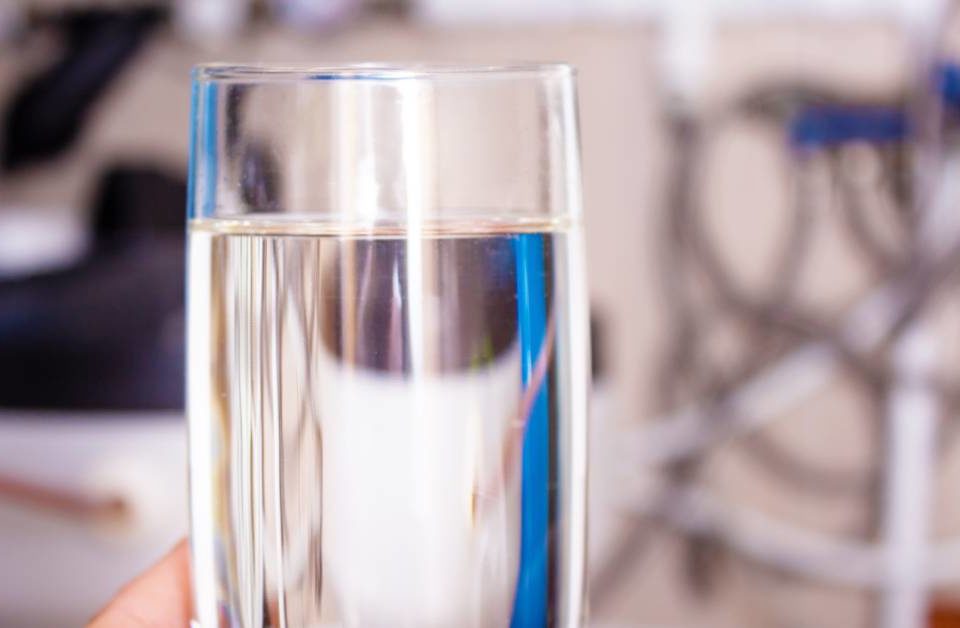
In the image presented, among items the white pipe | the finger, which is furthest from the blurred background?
the finger

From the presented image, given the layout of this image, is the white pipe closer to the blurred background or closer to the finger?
the blurred background

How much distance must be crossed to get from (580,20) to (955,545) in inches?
28.8

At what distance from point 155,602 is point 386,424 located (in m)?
0.14

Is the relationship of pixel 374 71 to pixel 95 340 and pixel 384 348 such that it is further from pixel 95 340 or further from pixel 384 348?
pixel 95 340

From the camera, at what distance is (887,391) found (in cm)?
131

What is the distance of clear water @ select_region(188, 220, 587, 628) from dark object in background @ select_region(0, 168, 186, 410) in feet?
1.66

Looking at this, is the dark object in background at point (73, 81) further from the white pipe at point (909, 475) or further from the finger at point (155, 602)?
the finger at point (155, 602)

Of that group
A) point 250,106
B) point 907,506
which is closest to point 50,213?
point 907,506

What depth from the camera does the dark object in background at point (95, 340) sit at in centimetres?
85

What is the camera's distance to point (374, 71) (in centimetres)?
33

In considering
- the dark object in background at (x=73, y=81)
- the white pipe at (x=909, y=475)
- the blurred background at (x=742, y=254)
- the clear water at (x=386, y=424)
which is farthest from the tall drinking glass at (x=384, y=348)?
the dark object in background at (x=73, y=81)

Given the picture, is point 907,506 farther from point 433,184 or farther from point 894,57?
point 433,184

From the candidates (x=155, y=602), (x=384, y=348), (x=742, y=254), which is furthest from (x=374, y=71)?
(x=742, y=254)

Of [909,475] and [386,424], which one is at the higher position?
[386,424]
